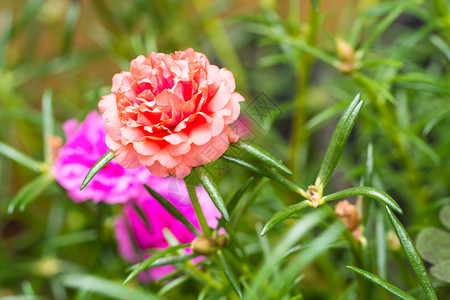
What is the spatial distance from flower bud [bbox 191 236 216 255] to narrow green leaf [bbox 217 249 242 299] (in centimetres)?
2

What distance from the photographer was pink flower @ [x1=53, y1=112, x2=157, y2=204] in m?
0.49

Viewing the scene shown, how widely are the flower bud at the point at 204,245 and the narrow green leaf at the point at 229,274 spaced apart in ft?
0.06

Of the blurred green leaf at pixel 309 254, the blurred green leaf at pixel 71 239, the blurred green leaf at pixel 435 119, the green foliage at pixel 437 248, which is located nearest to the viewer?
the blurred green leaf at pixel 309 254

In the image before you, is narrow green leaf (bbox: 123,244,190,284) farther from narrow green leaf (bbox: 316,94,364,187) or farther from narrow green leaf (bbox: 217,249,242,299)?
narrow green leaf (bbox: 316,94,364,187)

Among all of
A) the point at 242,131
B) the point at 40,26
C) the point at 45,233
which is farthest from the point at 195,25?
the point at 242,131

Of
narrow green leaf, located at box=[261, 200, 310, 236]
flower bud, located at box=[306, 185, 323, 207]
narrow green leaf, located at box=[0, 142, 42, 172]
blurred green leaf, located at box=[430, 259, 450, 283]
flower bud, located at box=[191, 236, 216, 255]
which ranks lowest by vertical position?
blurred green leaf, located at box=[430, 259, 450, 283]

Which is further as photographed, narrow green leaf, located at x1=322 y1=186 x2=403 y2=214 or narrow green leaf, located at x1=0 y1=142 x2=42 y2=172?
narrow green leaf, located at x1=0 y1=142 x2=42 y2=172

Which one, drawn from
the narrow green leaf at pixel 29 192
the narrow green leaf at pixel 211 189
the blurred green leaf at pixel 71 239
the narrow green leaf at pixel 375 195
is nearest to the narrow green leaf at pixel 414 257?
the narrow green leaf at pixel 375 195

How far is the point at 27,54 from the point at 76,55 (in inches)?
6.1

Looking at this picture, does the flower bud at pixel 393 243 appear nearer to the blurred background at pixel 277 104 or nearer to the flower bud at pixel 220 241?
the blurred background at pixel 277 104

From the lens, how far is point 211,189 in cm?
36

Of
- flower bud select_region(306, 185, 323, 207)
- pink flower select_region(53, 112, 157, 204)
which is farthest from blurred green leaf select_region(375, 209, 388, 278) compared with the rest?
pink flower select_region(53, 112, 157, 204)

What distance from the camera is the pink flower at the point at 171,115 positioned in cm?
35

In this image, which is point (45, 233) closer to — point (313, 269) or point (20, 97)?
point (20, 97)
